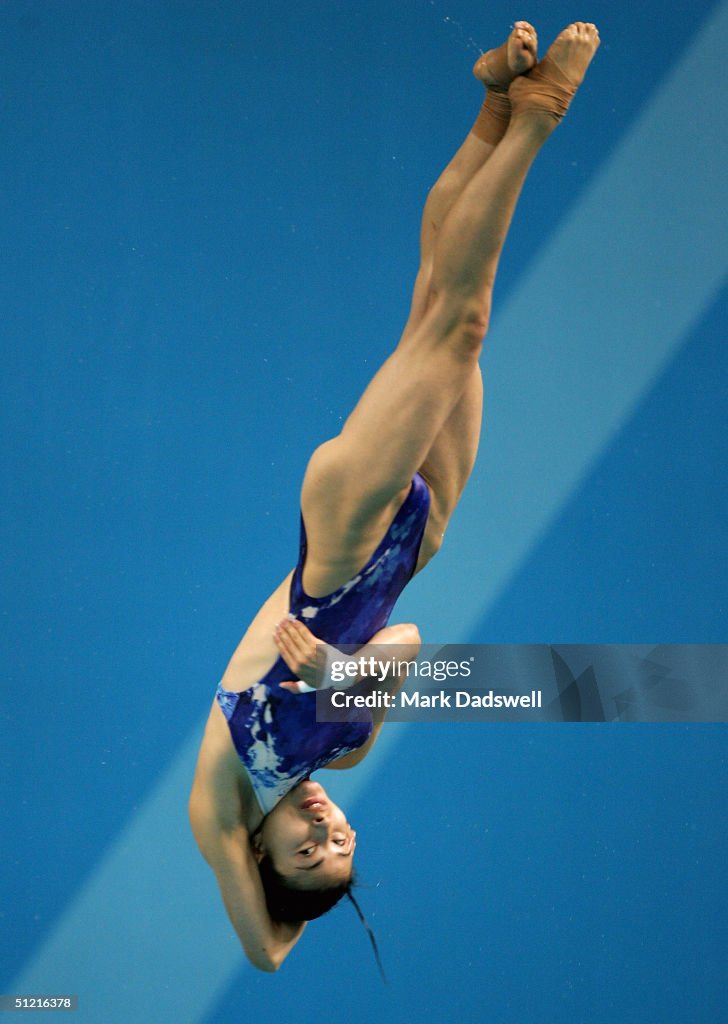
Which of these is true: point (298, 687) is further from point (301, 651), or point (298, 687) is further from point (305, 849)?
point (305, 849)

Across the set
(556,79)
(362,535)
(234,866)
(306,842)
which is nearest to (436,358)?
(362,535)

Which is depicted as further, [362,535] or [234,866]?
[234,866]

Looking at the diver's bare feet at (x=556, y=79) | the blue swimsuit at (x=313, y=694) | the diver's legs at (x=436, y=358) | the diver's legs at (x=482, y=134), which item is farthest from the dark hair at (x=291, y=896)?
the diver's bare feet at (x=556, y=79)

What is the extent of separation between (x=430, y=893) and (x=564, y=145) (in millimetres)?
1654

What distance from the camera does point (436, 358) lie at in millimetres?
2357

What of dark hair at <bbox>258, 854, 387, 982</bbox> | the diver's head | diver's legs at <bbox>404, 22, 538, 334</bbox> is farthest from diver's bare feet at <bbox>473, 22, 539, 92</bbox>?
dark hair at <bbox>258, 854, 387, 982</bbox>

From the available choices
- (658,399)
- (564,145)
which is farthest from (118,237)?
(658,399)

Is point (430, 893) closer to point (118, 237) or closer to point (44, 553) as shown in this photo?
point (44, 553)

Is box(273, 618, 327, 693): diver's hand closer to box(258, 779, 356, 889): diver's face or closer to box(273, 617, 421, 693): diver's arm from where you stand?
box(273, 617, 421, 693): diver's arm

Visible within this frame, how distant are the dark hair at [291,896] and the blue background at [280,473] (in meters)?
0.37

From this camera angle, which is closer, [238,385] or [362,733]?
[362,733]

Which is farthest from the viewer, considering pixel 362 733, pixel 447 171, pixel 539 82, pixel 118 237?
pixel 118 237

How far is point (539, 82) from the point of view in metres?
2.24

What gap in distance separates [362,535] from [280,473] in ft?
2.34
